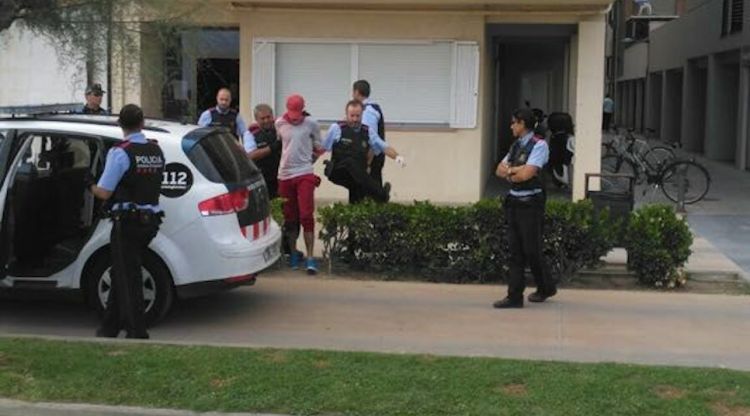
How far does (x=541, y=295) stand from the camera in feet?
26.4

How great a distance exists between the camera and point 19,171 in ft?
23.0

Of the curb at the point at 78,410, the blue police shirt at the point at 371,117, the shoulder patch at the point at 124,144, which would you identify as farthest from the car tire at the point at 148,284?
the blue police shirt at the point at 371,117

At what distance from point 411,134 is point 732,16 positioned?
1241 cm

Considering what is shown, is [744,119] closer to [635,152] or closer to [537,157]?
[635,152]

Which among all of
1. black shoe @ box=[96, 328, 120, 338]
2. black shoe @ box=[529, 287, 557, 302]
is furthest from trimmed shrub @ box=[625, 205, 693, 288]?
black shoe @ box=[96, 328, 120, 338]

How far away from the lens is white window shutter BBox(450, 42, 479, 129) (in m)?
14.0

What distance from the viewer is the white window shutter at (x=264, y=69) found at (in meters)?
14.3

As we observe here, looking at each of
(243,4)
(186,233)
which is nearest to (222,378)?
(186,233)

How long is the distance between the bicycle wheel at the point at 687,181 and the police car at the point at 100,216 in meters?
9.50

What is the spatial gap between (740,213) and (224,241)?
32.0 ft

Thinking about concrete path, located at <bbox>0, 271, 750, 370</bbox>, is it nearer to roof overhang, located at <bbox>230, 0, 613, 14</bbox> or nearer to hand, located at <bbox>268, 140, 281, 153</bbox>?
hand, located at <bbox>268, 140, 281, 153</bbox>

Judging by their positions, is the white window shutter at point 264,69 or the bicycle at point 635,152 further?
the bicycle at point 635,152

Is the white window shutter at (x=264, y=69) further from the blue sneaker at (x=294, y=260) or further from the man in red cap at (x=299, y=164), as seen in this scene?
the blue sneaker at (x=294, y=260)

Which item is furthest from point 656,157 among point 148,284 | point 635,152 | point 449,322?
point 148,284
